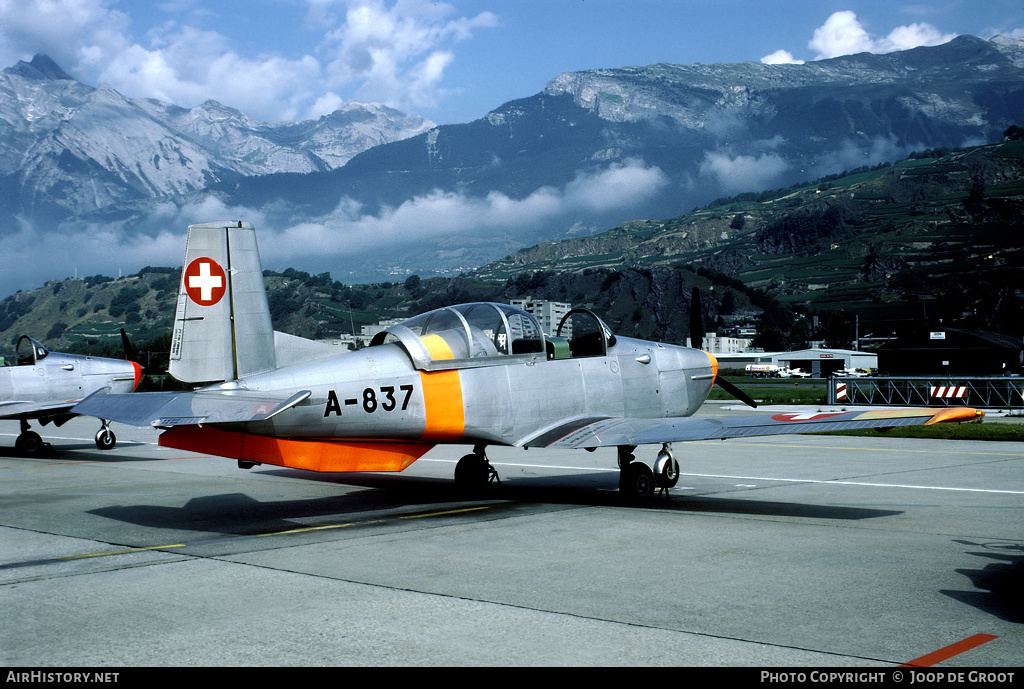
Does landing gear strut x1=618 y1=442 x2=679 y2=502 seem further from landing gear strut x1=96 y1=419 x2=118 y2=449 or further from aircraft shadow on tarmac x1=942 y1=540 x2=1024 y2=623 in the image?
landing gear strut x1=96 y1=419 x2=118 y2=449

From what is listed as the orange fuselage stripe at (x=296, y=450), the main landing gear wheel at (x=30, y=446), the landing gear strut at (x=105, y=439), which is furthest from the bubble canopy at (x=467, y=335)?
the main landing gear wheel at (x=30, y=446)

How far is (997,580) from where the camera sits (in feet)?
22.4

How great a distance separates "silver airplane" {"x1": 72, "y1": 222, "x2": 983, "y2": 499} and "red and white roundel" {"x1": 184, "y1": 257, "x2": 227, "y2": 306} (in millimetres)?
15

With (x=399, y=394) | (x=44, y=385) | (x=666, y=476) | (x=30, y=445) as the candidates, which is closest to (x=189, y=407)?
(x=399, y=394)

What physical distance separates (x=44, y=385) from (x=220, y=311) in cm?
1430

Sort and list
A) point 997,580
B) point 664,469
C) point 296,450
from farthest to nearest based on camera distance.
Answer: point 664,469 < point 296,450 < point 997,580

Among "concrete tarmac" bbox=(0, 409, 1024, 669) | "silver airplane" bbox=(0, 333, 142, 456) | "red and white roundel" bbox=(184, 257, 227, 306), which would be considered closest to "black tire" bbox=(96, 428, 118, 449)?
"silver airplane" bbox=(0, 333, 142, 456)

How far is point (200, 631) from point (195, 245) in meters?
5.93

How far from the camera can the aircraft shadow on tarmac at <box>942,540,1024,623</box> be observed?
590cm

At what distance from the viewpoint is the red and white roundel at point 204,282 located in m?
10.0

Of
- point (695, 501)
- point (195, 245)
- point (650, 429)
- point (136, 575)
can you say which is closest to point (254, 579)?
point (136, 575)

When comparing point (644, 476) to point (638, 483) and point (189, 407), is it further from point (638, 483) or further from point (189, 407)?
point (189, 407)

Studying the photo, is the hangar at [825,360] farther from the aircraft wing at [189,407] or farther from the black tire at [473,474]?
the aircraft wing at [189,407]
